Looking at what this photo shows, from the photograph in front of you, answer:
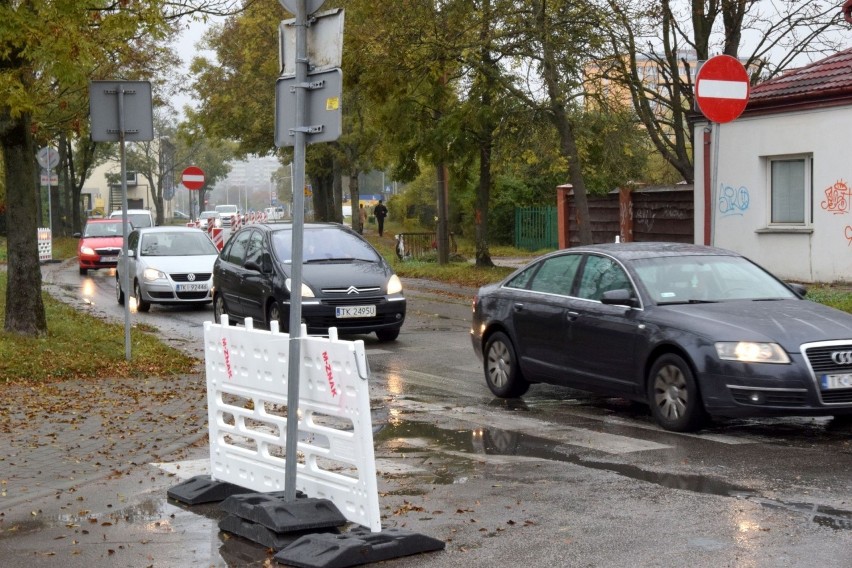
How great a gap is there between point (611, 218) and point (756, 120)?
9.48 m

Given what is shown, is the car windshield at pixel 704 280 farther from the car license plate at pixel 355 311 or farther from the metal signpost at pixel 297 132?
the car license plate at pixel 355 311

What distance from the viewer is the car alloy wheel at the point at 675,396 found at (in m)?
9.54

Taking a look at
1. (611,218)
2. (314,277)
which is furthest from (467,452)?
(611,218)

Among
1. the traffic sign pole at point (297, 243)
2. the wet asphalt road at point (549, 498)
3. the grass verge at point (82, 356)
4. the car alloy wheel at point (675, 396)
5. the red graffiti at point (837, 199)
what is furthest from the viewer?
the red graffiti at point (837, 199)

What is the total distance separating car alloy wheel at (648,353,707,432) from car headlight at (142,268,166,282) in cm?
1396

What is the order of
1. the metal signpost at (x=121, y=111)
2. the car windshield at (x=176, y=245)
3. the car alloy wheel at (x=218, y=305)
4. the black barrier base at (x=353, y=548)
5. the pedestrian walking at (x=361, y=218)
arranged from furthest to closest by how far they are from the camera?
the pedestrian walking at (x=361, y=218) < the car windshield at (x=176, y=245) < the car alloy wheel at (x=218, y=305) < the metal signpost at (x=121, y=111) < the black barrier base at (x=353, y=548)

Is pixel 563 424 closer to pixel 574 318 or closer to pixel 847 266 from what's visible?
pixel 574 318

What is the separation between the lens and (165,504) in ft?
25.0

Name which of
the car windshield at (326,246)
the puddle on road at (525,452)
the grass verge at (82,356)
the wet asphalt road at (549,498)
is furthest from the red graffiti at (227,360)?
the car windshield at (326,246)

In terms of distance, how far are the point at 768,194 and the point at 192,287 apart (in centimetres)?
1050

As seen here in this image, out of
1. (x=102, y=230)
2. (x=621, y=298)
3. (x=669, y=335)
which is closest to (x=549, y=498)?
(x=669, y=335)

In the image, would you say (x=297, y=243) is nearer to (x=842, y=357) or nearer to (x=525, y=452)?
(x=525, y=452)

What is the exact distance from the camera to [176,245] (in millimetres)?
24078

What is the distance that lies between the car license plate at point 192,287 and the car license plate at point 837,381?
1500cm
